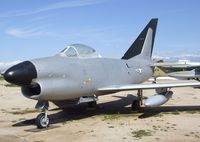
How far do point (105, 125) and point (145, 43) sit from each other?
8178 mm

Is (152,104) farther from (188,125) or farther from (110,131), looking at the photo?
(110,131)

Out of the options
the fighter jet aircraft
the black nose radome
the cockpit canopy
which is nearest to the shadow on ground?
the fighter jet aircraft

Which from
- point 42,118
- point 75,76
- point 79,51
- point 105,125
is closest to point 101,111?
point 79,51

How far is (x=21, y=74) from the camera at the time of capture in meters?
9.98

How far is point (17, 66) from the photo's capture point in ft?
33.4

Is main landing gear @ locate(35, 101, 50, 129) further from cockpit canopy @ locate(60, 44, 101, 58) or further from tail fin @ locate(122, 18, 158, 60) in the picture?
tail fin @ locate(122, 18, 158, 60)

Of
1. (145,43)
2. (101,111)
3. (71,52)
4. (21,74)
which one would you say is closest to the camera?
(21,74)

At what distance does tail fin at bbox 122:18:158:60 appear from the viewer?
17625 millimetres

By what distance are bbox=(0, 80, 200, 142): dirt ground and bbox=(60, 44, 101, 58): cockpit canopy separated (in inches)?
98.8

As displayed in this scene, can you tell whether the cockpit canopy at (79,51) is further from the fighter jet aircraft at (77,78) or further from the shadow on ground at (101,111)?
the shadow on ground at (101,111)

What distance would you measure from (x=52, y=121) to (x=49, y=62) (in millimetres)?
2531

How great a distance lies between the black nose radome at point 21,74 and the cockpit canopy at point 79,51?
2.10 m

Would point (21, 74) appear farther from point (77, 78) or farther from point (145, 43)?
point (145, 43)

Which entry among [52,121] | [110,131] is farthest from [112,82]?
[110,131]
